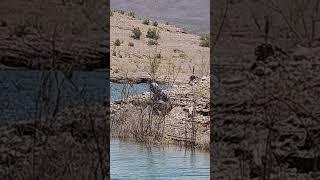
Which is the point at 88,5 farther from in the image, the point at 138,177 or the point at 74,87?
the point at 138,177

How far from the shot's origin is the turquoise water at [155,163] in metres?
8.41

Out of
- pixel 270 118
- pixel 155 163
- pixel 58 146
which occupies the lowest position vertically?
pixel 155 163

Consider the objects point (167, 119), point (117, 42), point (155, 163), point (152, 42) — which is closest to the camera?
point (155, 163)

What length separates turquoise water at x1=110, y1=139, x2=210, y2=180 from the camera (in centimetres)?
841

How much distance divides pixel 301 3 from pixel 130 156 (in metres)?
5.83

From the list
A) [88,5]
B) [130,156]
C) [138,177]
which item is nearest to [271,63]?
[88,5]

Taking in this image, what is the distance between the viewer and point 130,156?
9.83 meters

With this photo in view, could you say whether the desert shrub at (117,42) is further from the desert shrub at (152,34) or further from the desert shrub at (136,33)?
the desert shrub at (152,34)

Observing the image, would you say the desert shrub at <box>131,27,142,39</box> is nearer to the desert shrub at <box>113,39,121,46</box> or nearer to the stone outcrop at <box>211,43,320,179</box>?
the desert shrub at <box>113,39,121,46</box>

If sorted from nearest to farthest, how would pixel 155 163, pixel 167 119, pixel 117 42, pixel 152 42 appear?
pixel 155 163 → pixel 167 119 → pixel 117 42 → pixel 152 42

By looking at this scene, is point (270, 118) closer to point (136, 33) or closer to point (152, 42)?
point (152, 42)

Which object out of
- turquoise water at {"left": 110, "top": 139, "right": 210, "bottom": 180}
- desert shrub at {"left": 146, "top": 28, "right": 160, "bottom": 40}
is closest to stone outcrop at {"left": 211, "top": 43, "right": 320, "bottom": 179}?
turquoise water at {"left": 110, "top": 139, "right": 210, "bottom": 180}

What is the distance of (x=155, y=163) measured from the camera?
9.34 m

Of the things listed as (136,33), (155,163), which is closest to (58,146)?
(155,163)
